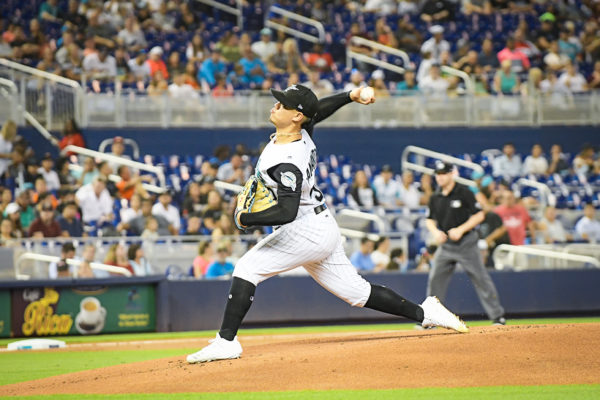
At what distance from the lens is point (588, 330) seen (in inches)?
312

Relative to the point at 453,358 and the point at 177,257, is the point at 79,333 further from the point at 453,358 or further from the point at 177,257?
the point at 453,358

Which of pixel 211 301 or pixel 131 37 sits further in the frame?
pixel 131 37

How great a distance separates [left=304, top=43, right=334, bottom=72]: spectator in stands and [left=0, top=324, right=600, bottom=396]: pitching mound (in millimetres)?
14416

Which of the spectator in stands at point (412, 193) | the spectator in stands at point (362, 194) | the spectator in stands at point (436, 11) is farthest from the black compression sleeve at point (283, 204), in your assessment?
the spectator in stands at point (436, 11)

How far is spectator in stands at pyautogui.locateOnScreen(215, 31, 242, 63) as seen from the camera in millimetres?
21062

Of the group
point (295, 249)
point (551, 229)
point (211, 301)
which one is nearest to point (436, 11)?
point (551, 229)

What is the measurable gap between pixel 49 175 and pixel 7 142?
1216 mm

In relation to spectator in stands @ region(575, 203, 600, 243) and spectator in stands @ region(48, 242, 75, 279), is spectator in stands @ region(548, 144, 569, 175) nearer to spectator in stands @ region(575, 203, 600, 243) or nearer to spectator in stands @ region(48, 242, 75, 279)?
spectator in stands @ region(575, 203, 600, 243)

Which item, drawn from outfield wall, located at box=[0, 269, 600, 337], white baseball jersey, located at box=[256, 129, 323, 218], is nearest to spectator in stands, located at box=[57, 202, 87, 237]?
outfield wall, located at box=[0, 269, 600, 337]

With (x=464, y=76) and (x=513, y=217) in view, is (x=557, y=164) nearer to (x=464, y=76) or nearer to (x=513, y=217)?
(x=464, y=76)

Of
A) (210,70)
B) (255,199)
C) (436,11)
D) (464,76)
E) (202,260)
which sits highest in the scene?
(436,11)

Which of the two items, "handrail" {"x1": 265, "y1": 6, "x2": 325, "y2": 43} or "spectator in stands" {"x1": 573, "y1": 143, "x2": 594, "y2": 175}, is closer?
"spectator in stands" {"x1": 573, "y1": 143, "x2": 594, "y2": 175}

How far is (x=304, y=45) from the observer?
22578mm

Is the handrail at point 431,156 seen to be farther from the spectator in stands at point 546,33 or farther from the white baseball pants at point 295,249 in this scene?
the white baseball pants at point 295,249
